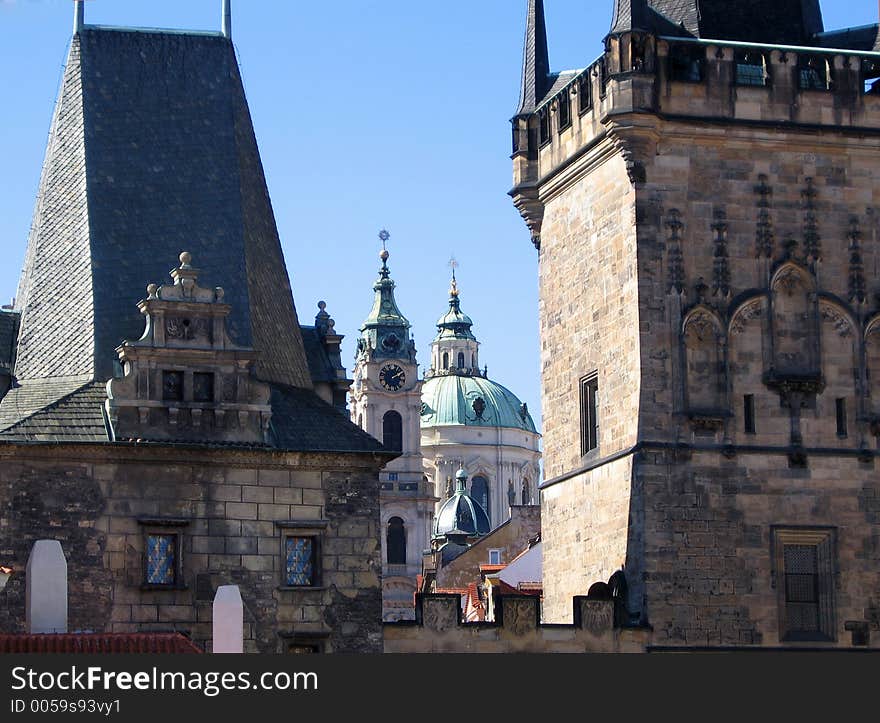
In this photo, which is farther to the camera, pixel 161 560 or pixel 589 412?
pixel 589 412

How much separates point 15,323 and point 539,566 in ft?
99.5

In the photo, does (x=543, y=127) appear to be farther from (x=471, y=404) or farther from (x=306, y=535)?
(x=471, y=404)

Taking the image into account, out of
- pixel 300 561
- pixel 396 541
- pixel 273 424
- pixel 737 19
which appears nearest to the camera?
pixel 300 561

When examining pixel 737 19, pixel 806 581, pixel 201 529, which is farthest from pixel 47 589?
pixel 737 19

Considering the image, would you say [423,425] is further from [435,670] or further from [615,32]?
[435,670]

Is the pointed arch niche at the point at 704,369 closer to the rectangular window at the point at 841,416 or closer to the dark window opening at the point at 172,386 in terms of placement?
the rectangular window at the point at 841,416

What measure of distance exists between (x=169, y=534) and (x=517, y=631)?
6.54 metres

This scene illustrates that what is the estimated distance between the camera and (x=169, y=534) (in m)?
40.2

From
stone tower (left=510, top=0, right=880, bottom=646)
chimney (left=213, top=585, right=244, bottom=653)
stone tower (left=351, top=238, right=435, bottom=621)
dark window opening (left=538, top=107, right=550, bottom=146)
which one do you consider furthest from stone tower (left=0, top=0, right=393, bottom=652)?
stone tower (left=351, top=238, right=435, bottom=621)

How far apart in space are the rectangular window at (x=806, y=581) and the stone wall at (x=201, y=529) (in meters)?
7.69

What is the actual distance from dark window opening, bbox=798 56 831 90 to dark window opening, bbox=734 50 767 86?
0.69 m

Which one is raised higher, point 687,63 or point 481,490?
point 481,490

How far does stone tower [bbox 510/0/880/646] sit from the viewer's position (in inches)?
1731

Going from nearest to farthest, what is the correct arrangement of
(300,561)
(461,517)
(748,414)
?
(300,561) < (748,414) < (461,517)
